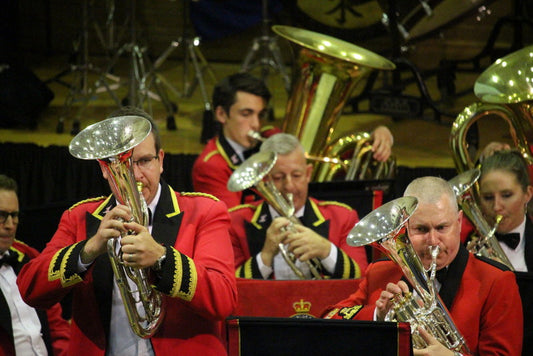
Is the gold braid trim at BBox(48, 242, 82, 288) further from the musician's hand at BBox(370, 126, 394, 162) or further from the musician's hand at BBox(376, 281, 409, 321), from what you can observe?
the musician's hand at BBox(370, 126, 394, 162)

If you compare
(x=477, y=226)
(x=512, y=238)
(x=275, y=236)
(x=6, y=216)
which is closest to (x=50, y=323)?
(x=6, y=216)

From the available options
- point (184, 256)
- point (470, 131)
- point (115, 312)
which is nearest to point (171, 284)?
point (184, 256)

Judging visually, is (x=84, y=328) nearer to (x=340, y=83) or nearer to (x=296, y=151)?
(x=296, y=151)

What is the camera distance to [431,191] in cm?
264

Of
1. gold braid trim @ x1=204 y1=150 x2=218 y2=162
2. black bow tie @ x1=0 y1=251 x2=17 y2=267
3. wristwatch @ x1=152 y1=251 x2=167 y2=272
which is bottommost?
black bow tie @ x1=0 y1=251 x2=17 y2=267

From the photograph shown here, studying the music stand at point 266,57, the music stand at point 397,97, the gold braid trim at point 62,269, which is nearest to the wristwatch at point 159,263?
the gold braid trim at point 62,269

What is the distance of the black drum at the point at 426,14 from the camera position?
20.5 ft

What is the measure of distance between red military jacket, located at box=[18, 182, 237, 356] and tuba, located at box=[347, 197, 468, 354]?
0.40 metres

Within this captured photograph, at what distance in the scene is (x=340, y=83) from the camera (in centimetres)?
468

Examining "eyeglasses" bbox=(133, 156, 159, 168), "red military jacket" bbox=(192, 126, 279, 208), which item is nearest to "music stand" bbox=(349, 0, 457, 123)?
"red military jacket" bbox=(192, 126, 279, 208)

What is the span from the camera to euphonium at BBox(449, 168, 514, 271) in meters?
3.30

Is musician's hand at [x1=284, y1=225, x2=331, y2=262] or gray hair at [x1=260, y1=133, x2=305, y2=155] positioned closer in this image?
musician's hand at [x1=284, y1=225, x2=331, y2=262]

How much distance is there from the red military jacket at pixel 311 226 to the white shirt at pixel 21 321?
810 millimetres

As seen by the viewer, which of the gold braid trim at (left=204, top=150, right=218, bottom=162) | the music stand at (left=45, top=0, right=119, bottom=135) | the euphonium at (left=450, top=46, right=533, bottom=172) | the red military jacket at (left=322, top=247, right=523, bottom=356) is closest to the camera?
the red military jacket at (left=322, top=247, right=523, bottom=356)
